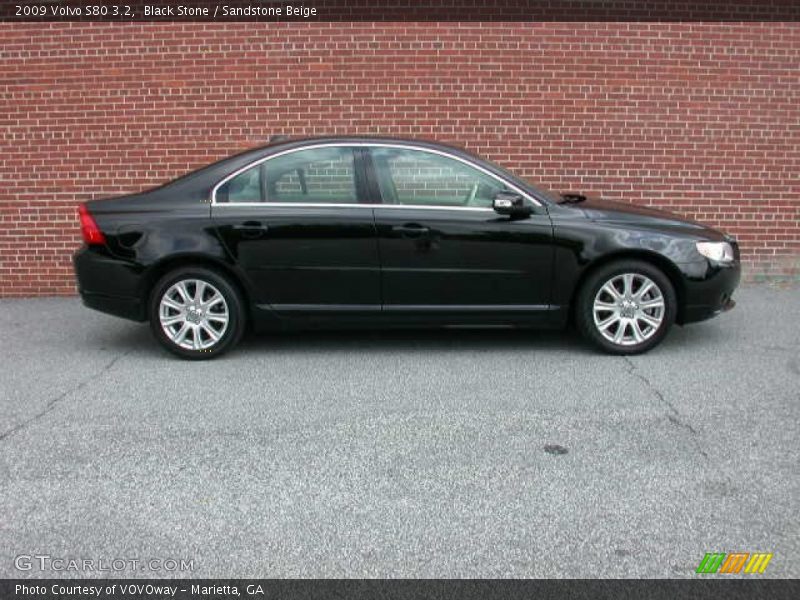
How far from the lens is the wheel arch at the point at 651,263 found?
5.86 m

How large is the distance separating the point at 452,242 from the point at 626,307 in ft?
4.52

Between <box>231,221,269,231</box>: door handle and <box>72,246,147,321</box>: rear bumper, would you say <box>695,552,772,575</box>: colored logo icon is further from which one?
<box>72,246,147,321</box>: rear bumper

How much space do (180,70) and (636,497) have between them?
6.50 m

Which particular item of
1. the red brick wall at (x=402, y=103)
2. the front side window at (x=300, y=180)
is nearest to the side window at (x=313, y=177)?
the front side window at (x=300, y=180)

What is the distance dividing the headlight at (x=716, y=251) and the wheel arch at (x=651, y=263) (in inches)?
9.9

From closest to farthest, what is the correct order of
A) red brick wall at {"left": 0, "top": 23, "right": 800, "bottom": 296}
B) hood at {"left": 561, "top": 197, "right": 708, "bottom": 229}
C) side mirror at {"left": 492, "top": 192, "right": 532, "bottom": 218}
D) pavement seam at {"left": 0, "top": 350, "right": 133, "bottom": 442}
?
pavement seam at {"left": 0, "top": 350, "right": 133, "bottom": 442} → side mirror at {"left": 492, "top": 192, "right": 532, "bottom": 218} → hood at {"left": 561, "top": 197, "right": 708, "bottom": 229} → red brick wall at {"left": 0, "top": 23, "right": 800, "bottom": 296}

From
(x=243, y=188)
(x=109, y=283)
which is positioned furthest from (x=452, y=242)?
(x=109, y=283)

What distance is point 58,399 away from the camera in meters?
5.08

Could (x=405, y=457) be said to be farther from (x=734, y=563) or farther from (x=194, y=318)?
(x=194, y=318)

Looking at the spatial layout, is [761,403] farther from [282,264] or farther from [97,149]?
[97,149]

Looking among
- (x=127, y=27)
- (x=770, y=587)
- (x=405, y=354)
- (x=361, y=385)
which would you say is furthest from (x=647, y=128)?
(x=770, y=587)
